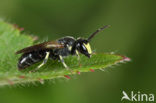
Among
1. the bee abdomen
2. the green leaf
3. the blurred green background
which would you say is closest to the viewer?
the green leaf

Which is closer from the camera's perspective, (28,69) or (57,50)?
(28,69)

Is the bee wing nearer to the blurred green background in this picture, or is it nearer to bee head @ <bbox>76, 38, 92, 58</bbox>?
bee head @ <bbox>76, 38, 92, 58</bbox>

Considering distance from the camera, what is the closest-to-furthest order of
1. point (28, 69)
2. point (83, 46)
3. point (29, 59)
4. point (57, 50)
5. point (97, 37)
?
point (28, 69), point (29, 59), point (83, 46), point (57, 50), point (97, 37)

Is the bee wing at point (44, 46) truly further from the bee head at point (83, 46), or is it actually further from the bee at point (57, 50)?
the bee head at point (83, 46)

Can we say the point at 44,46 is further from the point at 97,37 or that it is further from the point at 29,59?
the point at 97,37

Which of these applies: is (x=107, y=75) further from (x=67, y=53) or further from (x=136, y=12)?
(x=67, y=53)

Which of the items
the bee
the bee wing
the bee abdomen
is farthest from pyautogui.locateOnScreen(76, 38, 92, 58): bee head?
the bee abdomen

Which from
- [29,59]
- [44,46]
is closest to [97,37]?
[44,46]
